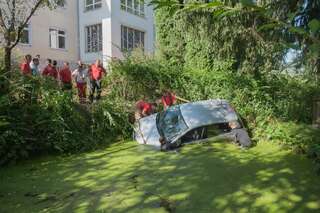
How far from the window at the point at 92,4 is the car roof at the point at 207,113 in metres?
13.1

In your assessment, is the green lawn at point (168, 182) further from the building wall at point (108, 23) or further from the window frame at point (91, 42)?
the window frame at point (91, 42)

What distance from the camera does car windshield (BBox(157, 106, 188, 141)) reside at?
26.9 ft

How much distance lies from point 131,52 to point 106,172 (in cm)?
612

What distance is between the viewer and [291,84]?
9664mm

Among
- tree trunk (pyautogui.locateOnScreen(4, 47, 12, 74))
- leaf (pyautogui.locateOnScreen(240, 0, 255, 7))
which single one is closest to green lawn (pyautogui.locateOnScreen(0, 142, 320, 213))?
tree trunk (pyautogui.locateOnScreen(4, 47, 12, 74))

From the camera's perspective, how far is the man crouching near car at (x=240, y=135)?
25.9 ft

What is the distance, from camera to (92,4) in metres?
20.4

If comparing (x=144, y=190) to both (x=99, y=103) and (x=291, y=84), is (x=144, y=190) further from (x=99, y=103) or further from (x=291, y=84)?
(x=291, y=84)

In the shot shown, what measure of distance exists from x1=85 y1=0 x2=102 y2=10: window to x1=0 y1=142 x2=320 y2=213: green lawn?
46.2 feet

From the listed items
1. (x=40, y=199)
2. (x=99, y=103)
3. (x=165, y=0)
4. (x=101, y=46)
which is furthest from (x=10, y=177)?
(x=101, y=46)

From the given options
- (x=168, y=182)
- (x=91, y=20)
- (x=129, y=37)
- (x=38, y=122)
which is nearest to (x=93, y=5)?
(x=91, y=20)

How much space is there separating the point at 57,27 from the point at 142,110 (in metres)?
11.9

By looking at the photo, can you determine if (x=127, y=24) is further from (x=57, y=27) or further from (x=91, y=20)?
(x=57, y=27)

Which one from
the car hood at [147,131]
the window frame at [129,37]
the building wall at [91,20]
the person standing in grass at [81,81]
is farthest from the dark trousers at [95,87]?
the window frame at [129,37]
